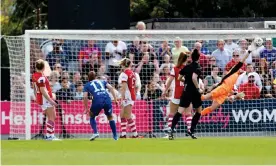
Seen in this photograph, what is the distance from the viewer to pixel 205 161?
16500 millimetres

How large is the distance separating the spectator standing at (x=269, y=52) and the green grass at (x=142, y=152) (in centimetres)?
541

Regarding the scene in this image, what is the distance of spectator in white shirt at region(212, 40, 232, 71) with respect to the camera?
87.9 ft

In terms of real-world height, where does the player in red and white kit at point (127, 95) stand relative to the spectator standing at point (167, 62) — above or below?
below

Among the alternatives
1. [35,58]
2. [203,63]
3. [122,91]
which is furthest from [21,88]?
[203,63]

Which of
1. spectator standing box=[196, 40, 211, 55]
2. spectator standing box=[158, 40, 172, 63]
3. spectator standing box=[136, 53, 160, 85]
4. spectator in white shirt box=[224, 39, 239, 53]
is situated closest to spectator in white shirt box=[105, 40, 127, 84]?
spectator standing box=[136, 53, 160, 85]

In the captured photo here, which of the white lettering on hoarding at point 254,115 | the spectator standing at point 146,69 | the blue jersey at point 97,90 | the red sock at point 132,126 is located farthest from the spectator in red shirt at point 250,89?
the blue jersey at point 97,90

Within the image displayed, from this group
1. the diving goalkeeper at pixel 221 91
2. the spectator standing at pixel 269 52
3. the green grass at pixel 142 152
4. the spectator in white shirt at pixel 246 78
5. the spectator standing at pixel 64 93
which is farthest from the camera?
the spectator standing at pixel 269 52

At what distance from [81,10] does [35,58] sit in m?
2.44

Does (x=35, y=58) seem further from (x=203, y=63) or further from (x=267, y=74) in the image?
(x=267, y=74)

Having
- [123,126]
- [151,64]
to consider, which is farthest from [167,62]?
[123,126]

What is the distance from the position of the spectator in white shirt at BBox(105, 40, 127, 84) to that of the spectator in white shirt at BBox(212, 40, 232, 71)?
247 centimetres

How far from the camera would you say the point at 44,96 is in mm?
23875

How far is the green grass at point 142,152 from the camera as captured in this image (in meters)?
16.5

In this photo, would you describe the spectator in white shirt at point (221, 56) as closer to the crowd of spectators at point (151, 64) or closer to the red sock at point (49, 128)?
the crowd of spectators at point (151, 64)
